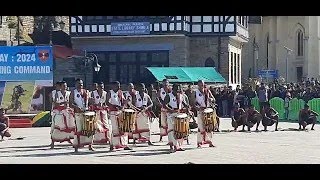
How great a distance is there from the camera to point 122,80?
128 feet

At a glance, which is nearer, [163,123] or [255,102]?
[163,123]

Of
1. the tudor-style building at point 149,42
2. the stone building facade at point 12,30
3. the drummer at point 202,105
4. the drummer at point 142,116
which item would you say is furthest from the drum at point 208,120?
the tudor-style building at point 149,42

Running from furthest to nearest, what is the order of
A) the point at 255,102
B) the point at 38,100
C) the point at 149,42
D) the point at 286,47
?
the point at 286,47 → the point at 149,42 → the point at 255,102 → the point at 38,100

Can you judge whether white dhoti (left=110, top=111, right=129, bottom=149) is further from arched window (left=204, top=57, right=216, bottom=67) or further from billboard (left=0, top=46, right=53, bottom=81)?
arched window (left=204, top=57, right=216, bottom=67)

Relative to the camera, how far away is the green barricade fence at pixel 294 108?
1077 inches

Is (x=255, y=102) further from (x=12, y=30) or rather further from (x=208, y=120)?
(x=12, y=30)

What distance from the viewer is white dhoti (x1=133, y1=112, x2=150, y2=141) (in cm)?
1812

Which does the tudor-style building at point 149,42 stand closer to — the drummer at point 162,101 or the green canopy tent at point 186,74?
the green canopy tent at point 186,74

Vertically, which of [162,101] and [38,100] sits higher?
[162,101]

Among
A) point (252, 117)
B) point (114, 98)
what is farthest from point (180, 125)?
point (252, 117)

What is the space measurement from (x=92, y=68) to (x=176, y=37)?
5061 millimetres

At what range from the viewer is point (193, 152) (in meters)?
16.4

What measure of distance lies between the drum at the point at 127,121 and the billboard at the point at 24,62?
366 inches

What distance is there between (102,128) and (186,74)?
17.3 meters
